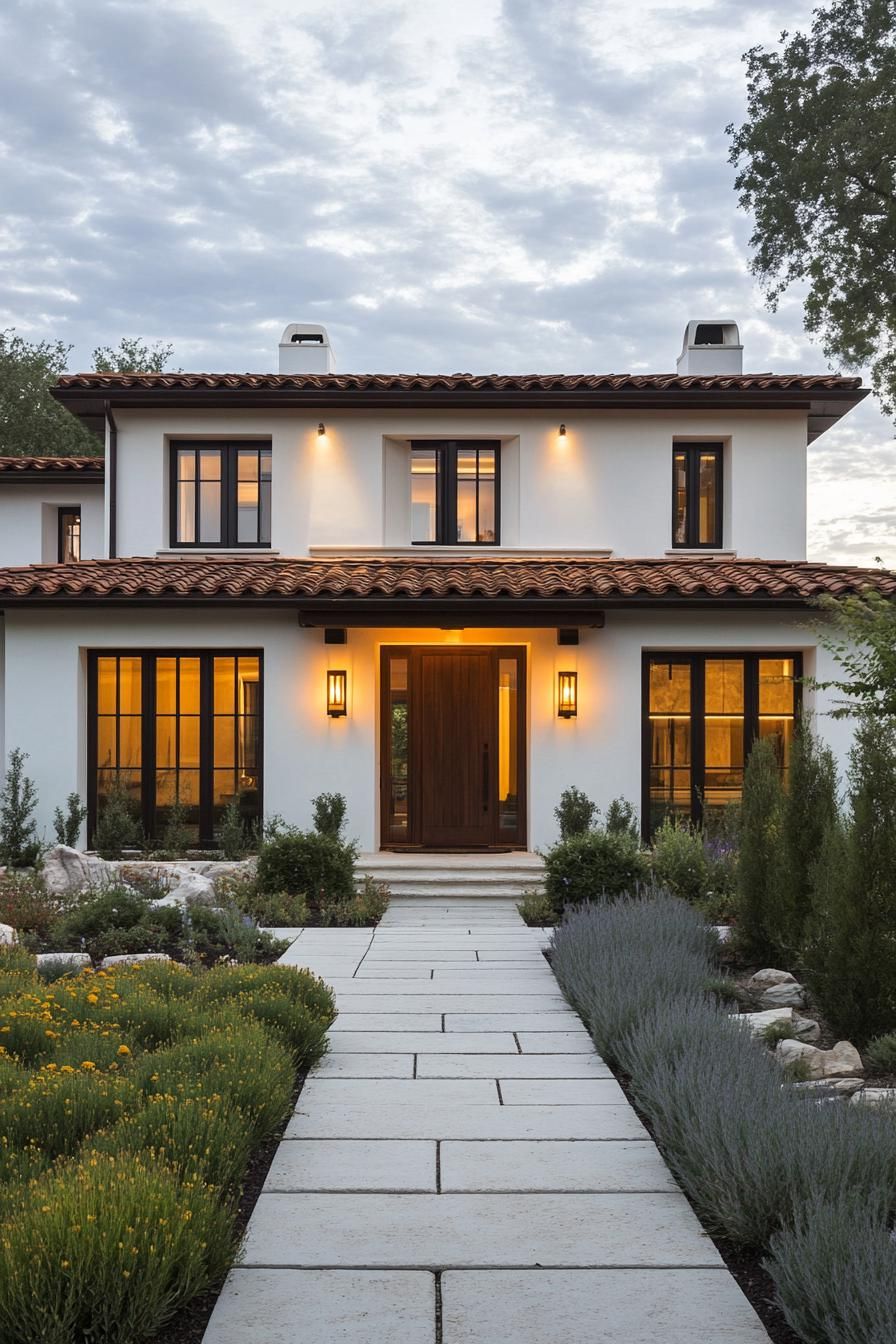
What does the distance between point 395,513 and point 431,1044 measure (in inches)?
411

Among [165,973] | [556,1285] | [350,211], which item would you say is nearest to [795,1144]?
[556,1285]

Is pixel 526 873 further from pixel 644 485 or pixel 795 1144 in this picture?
pixel 795 1144

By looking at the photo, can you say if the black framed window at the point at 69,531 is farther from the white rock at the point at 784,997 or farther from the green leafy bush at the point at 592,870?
the white rock at the point at 784,997

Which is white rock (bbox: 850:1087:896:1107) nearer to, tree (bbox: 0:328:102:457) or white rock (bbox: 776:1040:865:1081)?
white rock (bbox: 776:1040:865:1081)

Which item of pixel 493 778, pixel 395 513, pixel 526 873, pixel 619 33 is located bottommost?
pixel 526 873

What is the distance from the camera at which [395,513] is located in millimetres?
15352

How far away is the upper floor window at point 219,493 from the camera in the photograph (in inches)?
608

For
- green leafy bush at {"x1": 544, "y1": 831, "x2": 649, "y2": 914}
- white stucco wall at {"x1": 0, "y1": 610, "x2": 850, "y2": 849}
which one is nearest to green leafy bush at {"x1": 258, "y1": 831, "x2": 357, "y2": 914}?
green leafy bush at {"x1": 544, "y1": 831, "x2": 649, "y2": 914}

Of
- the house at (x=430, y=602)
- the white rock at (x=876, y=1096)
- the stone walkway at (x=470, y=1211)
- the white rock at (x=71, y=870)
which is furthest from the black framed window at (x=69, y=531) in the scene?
the white rock at (x=876, y=1096)

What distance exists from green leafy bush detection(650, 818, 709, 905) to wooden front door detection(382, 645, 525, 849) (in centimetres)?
353

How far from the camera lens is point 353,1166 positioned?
4.18m

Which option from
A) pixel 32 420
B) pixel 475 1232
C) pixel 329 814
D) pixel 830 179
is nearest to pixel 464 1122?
pixel 475 1232

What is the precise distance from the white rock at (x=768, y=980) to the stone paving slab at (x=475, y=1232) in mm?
3414

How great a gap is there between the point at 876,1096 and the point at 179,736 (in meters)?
10.1
